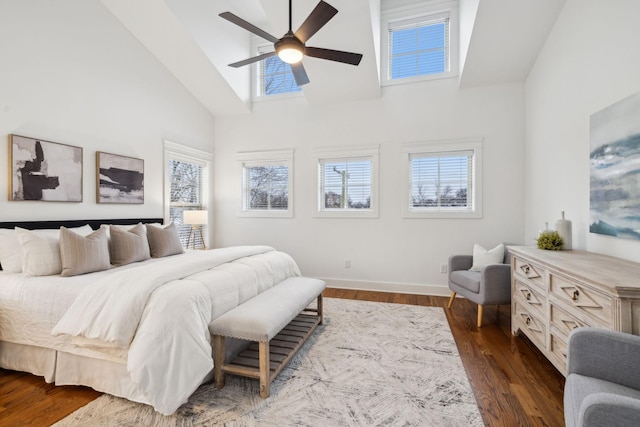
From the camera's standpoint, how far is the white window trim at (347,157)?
4590 mm

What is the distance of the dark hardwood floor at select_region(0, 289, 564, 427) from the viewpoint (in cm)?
180

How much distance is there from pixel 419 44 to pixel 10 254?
5.39 m

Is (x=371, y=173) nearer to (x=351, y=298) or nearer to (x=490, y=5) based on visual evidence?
(x=351, y=298)

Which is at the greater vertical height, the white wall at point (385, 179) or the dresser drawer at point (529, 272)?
the white wall at point (385, 179)

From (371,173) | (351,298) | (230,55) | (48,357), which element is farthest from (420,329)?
(230,55)

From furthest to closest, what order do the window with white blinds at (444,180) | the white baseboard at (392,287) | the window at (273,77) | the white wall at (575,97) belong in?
the window at (273,77)
the white baseboard at (392,287)
the window with white blinds at (444,180)
the white wall at (575,97)

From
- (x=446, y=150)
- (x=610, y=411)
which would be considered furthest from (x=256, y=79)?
(x=610, y=411)

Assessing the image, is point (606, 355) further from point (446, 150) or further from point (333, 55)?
point (446, 150)

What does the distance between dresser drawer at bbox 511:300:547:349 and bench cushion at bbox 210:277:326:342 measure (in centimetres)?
180

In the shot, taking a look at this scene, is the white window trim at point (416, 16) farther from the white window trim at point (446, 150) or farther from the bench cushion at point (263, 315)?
the bench cushion at point (263, 315)

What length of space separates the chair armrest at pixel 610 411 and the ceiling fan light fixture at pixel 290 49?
9.78 ft

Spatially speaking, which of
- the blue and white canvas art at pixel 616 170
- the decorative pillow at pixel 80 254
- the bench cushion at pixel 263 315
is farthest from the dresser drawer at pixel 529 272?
the decorative pillow at pixel 80 254

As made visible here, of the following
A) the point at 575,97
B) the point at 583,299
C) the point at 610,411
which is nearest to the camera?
the point at 610,411

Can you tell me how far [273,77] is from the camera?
208 inches
